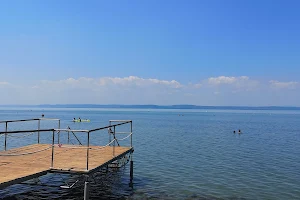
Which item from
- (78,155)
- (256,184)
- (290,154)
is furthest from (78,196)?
(290,154)

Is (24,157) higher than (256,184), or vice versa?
(24,157)

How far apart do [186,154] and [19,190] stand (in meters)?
19.0

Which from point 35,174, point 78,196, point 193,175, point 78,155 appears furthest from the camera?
point 193,175

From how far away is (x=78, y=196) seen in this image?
1597 cm

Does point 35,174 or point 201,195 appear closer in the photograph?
point 35,174

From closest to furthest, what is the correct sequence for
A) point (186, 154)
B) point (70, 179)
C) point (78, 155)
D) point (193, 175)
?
point (78, 155), point (70, 179), point (193, 175), point (186, 154)

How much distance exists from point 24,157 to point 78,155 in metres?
2.84

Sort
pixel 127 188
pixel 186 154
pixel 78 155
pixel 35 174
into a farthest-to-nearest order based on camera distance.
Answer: pixel 186 154 → pixel 127 188 → pixel 78 155 → pixel 35 174

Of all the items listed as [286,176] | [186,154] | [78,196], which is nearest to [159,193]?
[78,196]

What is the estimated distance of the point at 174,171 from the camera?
23.4 metres

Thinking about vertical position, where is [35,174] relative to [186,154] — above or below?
above

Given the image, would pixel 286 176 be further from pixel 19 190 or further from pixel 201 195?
pixel 19 190

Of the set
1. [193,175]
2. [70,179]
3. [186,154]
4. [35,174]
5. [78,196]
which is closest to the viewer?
[35,174]

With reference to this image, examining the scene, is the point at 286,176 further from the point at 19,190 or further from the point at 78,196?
the point at 19,190
